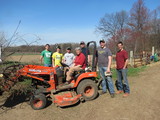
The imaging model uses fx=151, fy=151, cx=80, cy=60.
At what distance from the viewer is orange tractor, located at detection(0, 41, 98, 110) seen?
4.21m

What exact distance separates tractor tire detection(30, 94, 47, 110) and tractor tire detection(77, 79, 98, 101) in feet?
3.76

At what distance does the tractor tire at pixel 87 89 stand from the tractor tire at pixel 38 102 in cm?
115

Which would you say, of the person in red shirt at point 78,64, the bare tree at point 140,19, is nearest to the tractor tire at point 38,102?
the person in red shirt at point 78,64

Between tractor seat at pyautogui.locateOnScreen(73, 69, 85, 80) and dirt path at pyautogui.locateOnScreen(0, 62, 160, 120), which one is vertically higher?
tractor seat at pyautogui.locateOnScreen(73, 69, 85, 80)

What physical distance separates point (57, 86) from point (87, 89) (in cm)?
102

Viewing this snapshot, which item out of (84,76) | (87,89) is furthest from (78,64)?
(87,89)

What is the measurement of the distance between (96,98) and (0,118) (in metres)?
2.86

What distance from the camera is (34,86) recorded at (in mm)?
4656

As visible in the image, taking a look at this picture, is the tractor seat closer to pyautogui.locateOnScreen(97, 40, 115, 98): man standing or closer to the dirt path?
pyautogui.locateOnScreen(97, 40, 115, 98): man standing

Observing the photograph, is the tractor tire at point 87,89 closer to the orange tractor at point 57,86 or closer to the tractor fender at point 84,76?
the orange tractor at point 57,86

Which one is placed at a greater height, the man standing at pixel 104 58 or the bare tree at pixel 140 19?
the bare tree at pixel 140 19

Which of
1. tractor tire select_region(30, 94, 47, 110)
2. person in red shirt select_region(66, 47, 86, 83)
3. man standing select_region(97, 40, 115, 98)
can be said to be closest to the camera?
tractor tire select_region(30, 94, 47, 110)

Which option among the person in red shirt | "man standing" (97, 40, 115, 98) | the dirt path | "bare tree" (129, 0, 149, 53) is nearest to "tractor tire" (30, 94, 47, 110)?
the dirt path

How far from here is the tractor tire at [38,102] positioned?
13.6 ft
